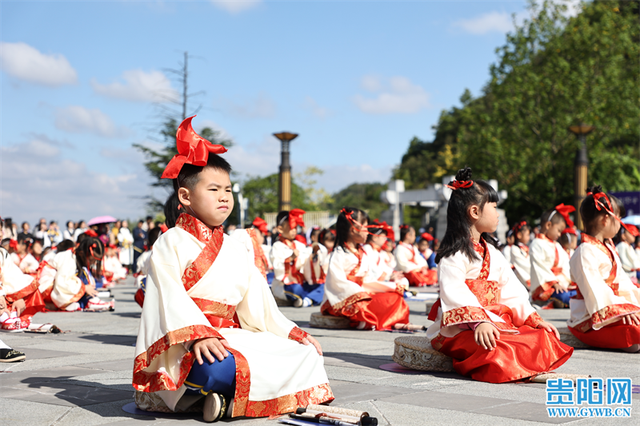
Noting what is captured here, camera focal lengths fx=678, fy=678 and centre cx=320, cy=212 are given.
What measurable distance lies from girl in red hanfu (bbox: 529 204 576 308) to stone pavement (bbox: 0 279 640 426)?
4.66 meters

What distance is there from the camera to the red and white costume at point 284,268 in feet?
35.9

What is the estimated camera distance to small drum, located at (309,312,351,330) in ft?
24.8

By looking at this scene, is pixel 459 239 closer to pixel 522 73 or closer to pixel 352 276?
pixel 352 276

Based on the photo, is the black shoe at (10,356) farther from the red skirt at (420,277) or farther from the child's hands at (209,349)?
the red skirt at (420,277)

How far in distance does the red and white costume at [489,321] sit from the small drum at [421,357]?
6 cm

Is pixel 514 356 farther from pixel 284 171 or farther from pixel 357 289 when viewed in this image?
pixel 284 171

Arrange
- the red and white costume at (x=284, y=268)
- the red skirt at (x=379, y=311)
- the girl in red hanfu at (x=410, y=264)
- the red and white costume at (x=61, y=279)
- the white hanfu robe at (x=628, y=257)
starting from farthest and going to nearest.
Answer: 1. the girl in red hanfu at (x=410, y=264)
2. the white hanfu robe at (x=628, y=257)
3. the red and white costume at (x=284, y=268)
4. the red and white costume at (x=61, y=279)
5. the red skirt at (x=379, y=311)

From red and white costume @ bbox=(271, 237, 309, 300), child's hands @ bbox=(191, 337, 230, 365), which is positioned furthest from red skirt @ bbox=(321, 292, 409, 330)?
child's hands @ bbox=(191, 337, 230, 365)

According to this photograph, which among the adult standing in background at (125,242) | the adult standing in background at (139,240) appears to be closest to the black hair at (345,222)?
the adult standing in background at (139,240)

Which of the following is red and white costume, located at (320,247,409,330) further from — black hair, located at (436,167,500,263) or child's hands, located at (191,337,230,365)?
child's hands, located at (191,337,230,365)

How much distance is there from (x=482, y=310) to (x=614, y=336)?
212 cm

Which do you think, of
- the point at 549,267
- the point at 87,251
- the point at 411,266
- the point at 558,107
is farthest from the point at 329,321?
the point at 558,107

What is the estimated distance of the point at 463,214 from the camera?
15.2 feet

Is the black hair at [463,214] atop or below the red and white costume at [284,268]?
atop
